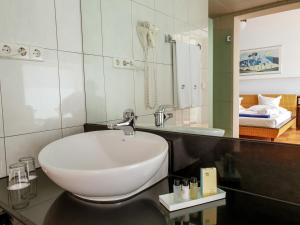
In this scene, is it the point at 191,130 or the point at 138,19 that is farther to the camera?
the point at 138,19

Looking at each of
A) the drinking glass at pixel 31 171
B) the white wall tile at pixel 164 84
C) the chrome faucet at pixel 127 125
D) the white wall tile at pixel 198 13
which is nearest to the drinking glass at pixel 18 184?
the drinking glass at pixel 31 171

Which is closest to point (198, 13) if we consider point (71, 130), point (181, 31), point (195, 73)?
point (181, 31)

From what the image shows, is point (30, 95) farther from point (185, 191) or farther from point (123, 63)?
point (185, 191)

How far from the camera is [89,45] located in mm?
1229

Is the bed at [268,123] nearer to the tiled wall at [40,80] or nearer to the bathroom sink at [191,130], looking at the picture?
the bathroom sink at [191,130]

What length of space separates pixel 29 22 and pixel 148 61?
54 cm

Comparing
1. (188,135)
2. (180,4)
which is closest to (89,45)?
(180,4)

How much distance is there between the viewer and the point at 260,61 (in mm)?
683

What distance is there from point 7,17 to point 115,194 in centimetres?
80

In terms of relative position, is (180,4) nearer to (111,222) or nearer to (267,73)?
(267,73)

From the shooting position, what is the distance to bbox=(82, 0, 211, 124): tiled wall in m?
1.06

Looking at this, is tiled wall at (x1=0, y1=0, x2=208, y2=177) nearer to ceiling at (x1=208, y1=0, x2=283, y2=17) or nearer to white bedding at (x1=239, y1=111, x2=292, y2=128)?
ceiling at (x1=208, y1=0, x2=283, y2=17)

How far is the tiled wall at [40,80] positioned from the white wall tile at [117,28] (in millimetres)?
142

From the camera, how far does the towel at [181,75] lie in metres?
0.99
